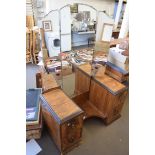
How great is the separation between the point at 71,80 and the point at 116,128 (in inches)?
37.3

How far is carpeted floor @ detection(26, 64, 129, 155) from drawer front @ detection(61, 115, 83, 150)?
0.46ft

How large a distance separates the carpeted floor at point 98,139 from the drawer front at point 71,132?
14 cm

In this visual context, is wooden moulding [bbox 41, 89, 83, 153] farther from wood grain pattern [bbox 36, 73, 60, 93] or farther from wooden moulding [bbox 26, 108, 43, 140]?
wooden moulding [bbox 26, 108, 43, 140]

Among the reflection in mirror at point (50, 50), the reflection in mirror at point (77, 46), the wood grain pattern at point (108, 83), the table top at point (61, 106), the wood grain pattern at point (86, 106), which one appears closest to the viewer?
the table top at point (61, 106)

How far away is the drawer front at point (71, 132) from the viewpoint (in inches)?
52.0

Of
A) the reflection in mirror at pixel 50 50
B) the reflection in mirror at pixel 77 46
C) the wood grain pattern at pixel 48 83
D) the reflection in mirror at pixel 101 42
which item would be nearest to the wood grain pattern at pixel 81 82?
the reflection in mirror at pixel 77 46

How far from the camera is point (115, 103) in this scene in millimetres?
1755

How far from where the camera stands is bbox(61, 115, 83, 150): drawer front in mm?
1320

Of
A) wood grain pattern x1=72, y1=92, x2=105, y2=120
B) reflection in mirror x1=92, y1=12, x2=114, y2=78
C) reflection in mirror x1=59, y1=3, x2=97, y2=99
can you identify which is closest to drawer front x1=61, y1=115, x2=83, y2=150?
wood grain pattern x1=72, y1=92, x2=105, y2=120

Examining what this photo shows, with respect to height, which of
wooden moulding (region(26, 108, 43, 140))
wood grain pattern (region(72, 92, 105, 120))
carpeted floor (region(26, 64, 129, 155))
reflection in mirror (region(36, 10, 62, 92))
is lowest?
carpeted floor (region(26, 64, 129, 155))

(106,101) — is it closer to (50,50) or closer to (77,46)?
(77,46)

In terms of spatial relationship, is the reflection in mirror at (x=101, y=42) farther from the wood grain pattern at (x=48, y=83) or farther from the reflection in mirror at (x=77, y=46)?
the wood grain pattern at (x=48, y=83)

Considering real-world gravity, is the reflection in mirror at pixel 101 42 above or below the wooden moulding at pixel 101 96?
above
